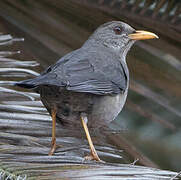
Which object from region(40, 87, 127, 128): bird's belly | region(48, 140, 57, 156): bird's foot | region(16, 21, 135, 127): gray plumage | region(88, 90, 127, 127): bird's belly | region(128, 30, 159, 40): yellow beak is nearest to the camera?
region(48, 140, 57, 156): bird's foot

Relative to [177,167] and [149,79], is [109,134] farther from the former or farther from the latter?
[177,167]

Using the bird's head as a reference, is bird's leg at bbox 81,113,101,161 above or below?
below

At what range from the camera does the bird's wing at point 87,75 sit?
3.11 metres

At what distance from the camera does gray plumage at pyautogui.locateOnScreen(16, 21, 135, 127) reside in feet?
10.4

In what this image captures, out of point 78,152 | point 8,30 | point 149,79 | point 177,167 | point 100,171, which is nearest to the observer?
point 100,171

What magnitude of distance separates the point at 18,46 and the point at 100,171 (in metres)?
2.12

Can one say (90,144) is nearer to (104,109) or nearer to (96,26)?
(104,109)

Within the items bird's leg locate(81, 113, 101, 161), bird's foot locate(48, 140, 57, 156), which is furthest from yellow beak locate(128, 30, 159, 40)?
bird's foot locate(48, 140, 57, 156)

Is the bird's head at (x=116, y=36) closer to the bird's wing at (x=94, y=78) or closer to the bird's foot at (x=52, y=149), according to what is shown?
the bird's wing at (x=94, y=78)

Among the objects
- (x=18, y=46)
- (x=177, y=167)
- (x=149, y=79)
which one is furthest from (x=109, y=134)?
(x=177, y=167)

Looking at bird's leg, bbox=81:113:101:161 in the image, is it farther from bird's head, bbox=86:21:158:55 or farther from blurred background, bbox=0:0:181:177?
bird's head, bbox=86:21:158:55

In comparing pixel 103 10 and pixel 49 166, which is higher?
pixel 103 10

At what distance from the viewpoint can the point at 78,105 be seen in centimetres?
344

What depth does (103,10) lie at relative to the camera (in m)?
4.49
